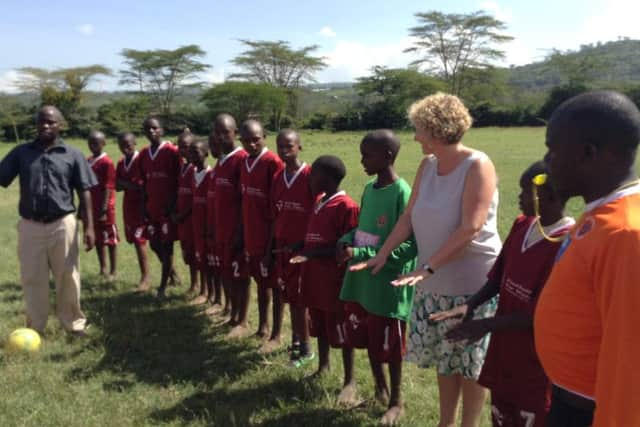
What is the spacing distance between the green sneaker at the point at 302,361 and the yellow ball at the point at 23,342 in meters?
2.26

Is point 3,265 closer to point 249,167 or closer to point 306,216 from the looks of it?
point 249,167

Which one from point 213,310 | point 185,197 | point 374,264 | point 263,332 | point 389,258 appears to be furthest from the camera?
point 185,197

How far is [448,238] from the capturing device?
3025 mm

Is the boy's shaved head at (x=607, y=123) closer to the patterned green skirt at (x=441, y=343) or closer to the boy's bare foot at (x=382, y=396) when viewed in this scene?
the patterned green skirt at (x=441, y=343)

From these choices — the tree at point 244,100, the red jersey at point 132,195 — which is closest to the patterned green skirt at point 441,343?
the red jersey at point 132,195

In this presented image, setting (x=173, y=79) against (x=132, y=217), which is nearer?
(x=132, y=217)

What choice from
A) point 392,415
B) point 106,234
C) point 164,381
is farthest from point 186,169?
point 392,415

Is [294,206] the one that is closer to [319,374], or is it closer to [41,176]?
[319,374]

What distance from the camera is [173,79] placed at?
70.7 meters

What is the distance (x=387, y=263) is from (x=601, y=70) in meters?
77.4

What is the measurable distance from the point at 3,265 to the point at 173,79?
6567 cm

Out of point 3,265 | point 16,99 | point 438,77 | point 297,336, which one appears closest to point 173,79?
point 16,99

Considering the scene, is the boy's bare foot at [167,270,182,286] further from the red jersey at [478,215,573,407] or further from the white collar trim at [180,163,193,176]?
the red jersey at [478,215,573,407]

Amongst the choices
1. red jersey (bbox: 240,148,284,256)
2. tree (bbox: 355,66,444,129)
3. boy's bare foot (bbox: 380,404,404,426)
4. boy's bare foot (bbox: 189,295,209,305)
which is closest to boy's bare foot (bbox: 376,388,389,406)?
boy's bare foot (bbox: 380,404,404,426)
